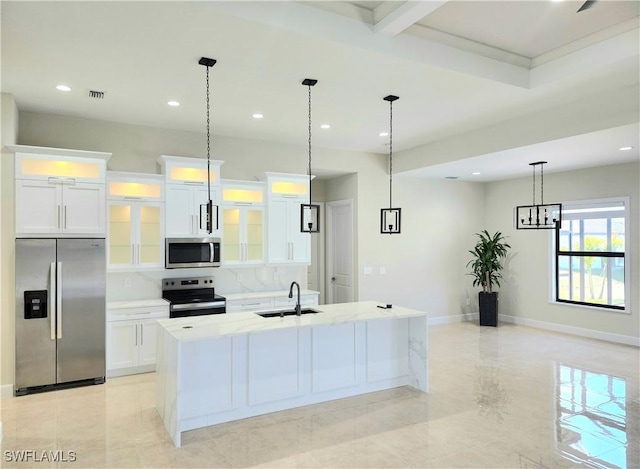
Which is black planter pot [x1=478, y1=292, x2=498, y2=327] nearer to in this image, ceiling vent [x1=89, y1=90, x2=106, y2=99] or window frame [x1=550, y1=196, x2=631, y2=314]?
window frame [x1=550, y1=196, x2=631, y2=314]

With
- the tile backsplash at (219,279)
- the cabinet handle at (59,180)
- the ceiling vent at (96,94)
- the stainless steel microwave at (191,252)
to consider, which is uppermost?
the ceiling vent at (96,94)

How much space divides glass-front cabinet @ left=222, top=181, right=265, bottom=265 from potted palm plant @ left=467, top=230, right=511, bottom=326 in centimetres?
431

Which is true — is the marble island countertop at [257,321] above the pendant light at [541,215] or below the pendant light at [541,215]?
below

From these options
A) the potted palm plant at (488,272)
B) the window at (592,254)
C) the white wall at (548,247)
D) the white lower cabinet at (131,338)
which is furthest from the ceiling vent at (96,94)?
the white wall at (548,247)

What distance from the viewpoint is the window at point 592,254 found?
6.86 meters

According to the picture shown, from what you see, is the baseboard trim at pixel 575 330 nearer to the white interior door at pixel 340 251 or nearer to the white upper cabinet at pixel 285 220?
the white interior door at pixel 340 251

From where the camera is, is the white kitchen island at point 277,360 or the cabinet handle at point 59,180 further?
the cabinet handle at point 59,180

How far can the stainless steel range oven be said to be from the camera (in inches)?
209

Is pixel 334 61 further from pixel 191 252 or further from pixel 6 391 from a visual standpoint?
pixel 6 391

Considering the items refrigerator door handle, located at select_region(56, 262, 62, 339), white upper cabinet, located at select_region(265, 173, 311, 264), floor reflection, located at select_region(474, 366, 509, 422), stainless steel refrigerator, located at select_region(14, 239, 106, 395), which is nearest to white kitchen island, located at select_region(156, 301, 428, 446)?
floor reflection, located at select_region(474, 366, 509, 422)

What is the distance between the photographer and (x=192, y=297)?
5.67 meters

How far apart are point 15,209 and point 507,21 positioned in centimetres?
500

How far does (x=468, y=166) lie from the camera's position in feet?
22.4

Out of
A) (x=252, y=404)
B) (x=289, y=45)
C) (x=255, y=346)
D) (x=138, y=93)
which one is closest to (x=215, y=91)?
(x=138, y=93)
